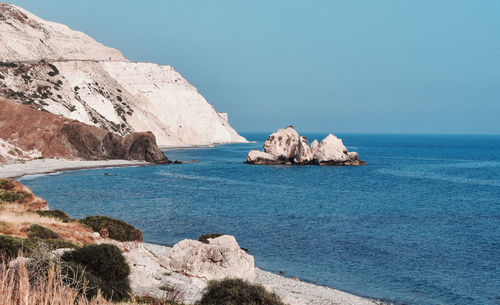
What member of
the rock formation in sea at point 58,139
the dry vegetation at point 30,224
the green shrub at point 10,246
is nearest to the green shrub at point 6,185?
the dry vegetation at point 30,224

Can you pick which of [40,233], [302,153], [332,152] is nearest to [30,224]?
[40,233]

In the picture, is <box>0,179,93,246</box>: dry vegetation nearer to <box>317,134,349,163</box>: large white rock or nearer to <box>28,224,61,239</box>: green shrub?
<box>28,224,61,239</box>: green shrub

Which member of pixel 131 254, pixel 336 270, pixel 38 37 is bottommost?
pixel 336 270

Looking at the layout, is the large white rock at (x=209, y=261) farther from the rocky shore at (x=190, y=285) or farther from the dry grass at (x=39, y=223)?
the dry grass at (x=39, y=223)

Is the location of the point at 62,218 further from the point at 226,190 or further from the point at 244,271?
the point at 226,190

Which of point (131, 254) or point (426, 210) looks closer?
point (131, 254)

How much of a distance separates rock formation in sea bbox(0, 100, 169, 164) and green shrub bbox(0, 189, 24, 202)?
5308 cm

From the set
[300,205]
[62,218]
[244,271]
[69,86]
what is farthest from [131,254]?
[69,86]

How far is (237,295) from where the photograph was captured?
1518cm

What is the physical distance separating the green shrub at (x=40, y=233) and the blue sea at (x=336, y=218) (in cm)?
1076

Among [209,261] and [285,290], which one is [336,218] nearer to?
[285,290]

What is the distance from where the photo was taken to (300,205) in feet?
180

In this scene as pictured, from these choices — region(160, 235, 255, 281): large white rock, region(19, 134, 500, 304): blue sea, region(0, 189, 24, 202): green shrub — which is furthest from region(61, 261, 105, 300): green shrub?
region(0, 189, 24, 202): green shrub

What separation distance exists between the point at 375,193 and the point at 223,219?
2919 centimetres
